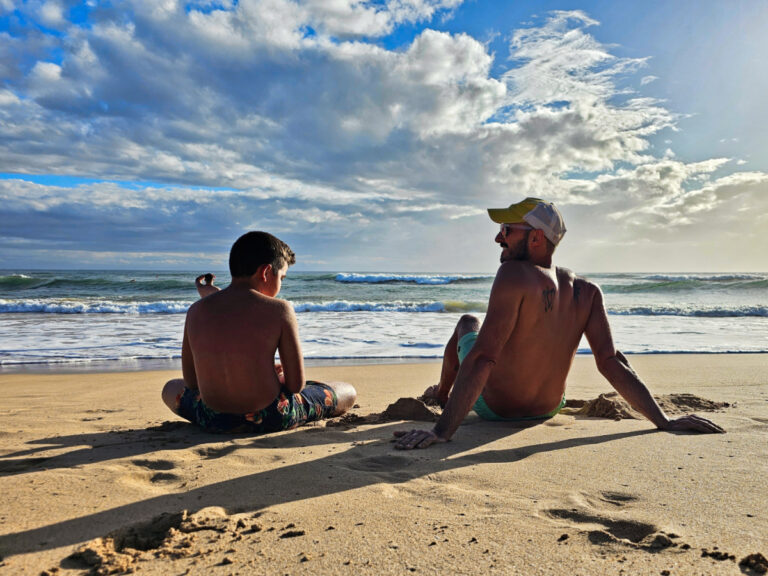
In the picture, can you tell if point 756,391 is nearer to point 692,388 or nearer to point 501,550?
point 692,388

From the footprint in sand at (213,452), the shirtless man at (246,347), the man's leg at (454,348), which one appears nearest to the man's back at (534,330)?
the man's leg at (454,348)

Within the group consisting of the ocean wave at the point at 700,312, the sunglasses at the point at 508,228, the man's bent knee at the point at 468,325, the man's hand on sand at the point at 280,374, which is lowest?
the man's hand on sand at the point at 280,374

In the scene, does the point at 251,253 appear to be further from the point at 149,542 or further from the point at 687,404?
the point at 687,404

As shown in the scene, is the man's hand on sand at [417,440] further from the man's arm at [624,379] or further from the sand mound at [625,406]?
the sand mound at [625,406]

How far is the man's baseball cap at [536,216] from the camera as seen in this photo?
3082mm

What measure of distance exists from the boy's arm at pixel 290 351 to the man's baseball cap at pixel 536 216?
1321 millimetres

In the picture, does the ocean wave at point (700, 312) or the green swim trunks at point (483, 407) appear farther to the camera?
the ocean wave at point (700, 312)

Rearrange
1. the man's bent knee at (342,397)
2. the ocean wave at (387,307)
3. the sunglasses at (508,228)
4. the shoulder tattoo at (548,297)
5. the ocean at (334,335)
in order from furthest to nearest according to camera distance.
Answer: the ocean wave at (387,307)
the ocean at (334,335)
the man's bent knee at (342,397)
the sunglasses at (508,228)
the shoulder tattoo at (548,297)

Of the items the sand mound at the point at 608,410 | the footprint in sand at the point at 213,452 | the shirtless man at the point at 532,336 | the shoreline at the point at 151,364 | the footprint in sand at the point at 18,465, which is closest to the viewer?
the footprint in sand at the point at 18,465

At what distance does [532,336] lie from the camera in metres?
3.07

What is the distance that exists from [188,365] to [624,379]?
2580 mm

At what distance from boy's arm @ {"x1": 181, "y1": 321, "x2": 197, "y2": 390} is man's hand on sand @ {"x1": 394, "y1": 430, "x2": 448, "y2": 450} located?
1329mm

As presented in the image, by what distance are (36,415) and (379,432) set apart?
2.57m

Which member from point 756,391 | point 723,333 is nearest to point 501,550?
point 756,391
